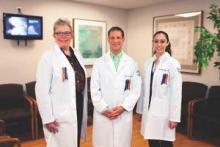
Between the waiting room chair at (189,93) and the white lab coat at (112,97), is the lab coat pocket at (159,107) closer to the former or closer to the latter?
the white lab coat at (112,97)

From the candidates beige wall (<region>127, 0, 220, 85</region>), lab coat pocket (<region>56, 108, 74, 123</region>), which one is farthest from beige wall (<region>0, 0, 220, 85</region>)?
lab coat pocket (<region>56, 108, 74, 123</region>)

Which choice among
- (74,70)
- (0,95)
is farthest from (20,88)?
(74,70)

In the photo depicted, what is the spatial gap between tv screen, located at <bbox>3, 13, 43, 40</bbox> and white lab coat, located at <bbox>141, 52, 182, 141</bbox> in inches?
103

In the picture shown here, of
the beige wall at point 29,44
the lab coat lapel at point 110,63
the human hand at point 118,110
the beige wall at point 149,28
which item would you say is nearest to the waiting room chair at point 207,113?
the beige wall at point 149,28

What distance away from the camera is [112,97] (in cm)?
227

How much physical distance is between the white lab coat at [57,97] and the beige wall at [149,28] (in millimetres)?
3017

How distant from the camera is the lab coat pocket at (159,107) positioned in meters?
2.36

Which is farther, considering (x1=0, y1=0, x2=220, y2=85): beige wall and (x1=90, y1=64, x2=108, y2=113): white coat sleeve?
(x1=0, y1=0, x2=220, y2=85): beige wall

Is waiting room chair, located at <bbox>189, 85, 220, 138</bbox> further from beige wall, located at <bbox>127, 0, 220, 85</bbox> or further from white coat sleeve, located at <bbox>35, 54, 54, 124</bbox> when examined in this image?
white coat sleeve, located at <bbox>35, 54, 54, 124</bbox>

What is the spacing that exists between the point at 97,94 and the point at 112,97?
15 cm

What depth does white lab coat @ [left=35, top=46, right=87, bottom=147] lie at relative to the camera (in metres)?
1.98

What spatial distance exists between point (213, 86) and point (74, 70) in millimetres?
2888

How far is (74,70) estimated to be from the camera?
2127 mm

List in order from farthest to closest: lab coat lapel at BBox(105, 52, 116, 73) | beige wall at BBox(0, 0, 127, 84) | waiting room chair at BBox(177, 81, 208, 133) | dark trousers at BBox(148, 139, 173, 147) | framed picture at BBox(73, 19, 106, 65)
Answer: framed picture at BBox(73, 19, 106, 65)
waiting room chair at BBox(177, 81, 208, 133)
beige wall at BBox(0, 0, 127, 84)
dark trousers at BBox(148, 139, 173, 147)
lab coat lapel at BBox(105, 52, 116, 73)
